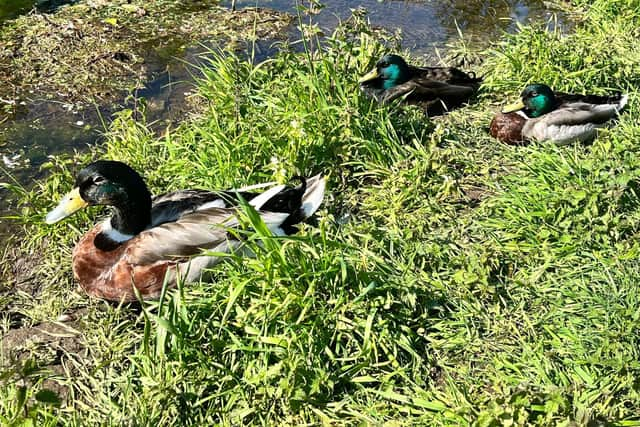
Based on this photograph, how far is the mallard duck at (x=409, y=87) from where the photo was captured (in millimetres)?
5148

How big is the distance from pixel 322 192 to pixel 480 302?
1.07 m

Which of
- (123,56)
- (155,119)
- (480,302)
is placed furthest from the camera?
(123,56)

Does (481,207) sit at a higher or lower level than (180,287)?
lower

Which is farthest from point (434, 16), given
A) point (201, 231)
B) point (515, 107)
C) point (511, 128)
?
point (201, 231)

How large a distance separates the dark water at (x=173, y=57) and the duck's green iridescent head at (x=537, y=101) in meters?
1.62

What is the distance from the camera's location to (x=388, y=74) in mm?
5180

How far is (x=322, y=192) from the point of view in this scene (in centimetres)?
381

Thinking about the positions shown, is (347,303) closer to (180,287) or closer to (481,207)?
(180,287)

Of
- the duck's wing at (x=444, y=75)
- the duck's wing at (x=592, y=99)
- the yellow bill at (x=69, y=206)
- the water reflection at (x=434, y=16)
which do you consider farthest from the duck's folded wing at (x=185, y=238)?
the water reflection at (x=434, y=16)

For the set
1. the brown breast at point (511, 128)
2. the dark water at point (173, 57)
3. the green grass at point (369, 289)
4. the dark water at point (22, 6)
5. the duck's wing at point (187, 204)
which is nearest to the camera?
the green grass at point (369, 289)

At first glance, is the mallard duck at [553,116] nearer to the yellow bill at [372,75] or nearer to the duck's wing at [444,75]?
the duck's wing at [444,75]

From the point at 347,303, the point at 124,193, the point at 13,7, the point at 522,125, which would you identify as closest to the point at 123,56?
the point at 13,7

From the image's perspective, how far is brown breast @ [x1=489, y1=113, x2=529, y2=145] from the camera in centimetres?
477

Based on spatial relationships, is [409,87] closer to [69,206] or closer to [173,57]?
[173,57]
